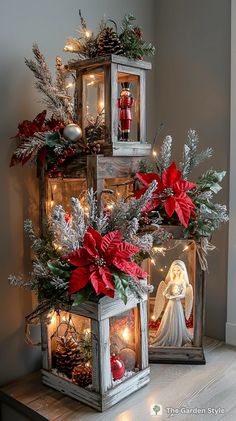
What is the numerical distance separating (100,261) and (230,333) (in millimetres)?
871

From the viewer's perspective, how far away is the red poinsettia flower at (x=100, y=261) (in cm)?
120

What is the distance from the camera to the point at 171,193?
4.73 feet

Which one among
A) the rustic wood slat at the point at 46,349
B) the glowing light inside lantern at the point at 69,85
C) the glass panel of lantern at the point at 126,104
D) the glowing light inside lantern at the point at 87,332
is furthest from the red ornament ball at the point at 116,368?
the glowing light inside lantern at the point at 69,85

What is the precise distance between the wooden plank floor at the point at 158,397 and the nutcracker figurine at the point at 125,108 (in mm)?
837

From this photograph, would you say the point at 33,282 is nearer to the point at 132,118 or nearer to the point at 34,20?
the point at 132,118

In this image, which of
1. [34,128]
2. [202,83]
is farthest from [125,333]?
[202,83]

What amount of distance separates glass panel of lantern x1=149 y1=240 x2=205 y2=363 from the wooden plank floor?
0.06 meters

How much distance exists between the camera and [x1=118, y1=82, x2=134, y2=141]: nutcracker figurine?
1.45 meters

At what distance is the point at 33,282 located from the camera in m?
1.33

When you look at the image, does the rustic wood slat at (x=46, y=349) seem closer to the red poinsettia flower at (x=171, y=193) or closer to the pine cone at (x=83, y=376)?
the pine cone at (x=83, y=376)

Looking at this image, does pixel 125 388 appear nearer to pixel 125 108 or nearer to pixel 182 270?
pixel 182 270

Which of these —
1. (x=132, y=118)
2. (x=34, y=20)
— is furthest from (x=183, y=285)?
(x=34, y=20)

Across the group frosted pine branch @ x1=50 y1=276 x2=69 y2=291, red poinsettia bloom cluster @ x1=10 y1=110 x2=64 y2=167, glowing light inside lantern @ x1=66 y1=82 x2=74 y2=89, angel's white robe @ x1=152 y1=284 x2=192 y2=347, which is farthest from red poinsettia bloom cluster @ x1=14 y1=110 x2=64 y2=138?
angel's white robe @ x1=152 y1=284 x2=192 y2=347

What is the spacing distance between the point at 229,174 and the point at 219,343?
2.31ft
